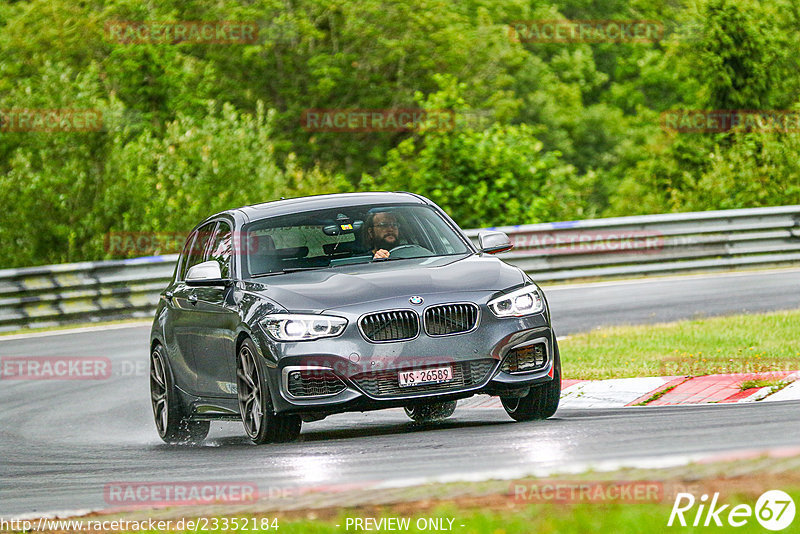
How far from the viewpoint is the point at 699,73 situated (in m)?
36.5

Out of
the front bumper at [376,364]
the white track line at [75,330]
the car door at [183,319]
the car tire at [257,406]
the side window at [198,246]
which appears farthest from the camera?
the white track line at [75,330]

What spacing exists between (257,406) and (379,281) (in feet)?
3.72

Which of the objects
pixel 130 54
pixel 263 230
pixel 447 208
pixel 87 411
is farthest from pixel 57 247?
pixel 130 54

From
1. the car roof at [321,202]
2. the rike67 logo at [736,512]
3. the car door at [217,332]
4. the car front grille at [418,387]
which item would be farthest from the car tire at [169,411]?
the rike67 logo at [736,512]

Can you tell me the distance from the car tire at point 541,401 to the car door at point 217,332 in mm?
1890

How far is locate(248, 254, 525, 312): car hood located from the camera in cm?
919

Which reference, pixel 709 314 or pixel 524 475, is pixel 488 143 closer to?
pixel 709 314

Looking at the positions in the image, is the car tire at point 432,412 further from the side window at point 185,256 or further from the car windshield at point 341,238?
the side window at point 185,256

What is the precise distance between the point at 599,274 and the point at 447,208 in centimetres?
469

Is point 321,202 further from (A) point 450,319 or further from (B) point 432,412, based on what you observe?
(A) point 450,319

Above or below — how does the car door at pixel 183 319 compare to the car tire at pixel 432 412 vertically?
above

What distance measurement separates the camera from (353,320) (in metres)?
9.02

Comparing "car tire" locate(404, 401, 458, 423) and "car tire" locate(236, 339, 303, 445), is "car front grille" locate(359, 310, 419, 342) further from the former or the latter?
"car tire" locate(404, 401, 458, 423)

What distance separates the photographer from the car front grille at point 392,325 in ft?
29.7
